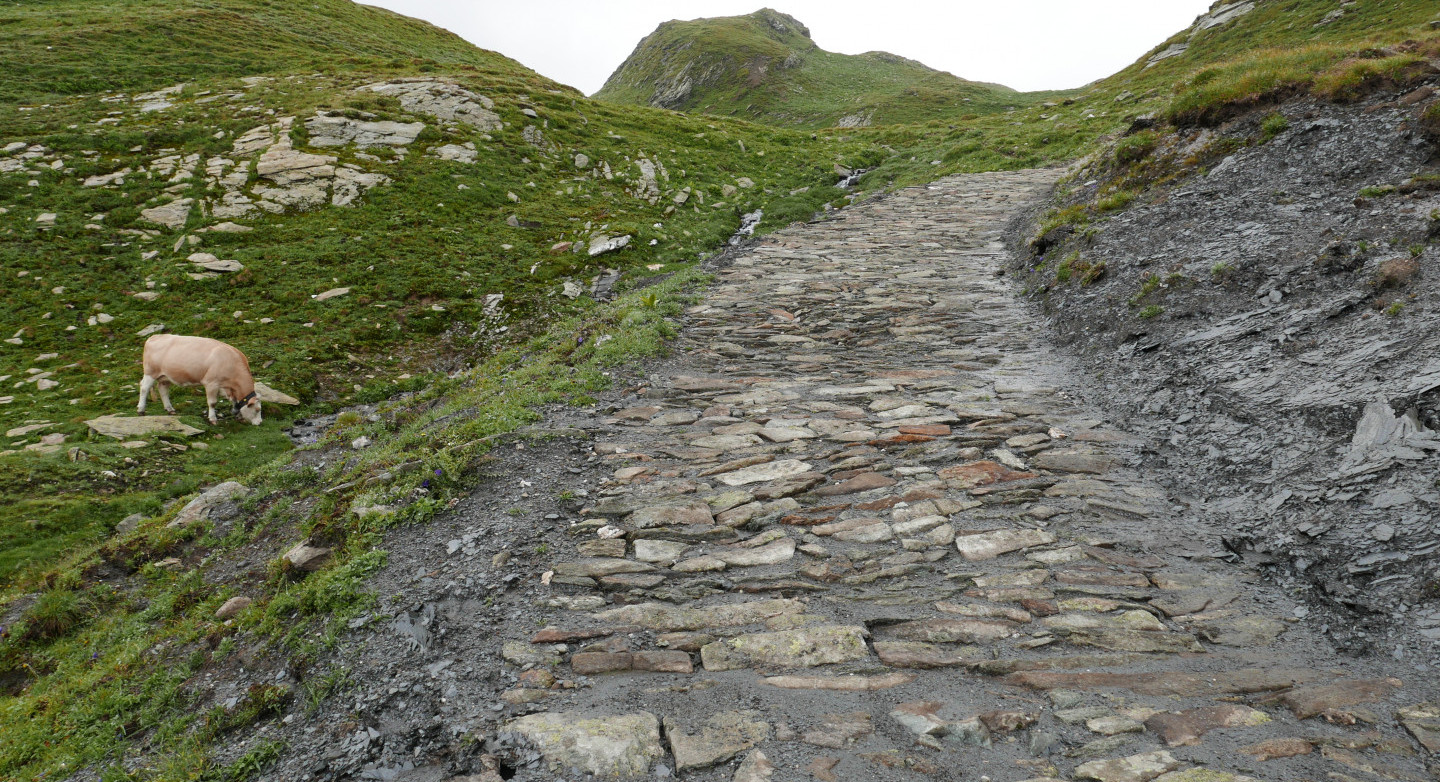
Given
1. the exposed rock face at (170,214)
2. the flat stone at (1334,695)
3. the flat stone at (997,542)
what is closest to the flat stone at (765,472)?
the flat stone at (997,542)

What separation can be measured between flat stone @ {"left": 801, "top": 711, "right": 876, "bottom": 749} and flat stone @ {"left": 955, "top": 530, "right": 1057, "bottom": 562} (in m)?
2.44

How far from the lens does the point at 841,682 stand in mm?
4898

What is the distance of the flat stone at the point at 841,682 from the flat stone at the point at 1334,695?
2.51 m

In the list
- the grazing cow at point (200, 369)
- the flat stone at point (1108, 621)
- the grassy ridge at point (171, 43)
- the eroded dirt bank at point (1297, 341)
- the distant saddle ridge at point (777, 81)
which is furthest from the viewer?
the distant saddle ridge at point (777, 81)

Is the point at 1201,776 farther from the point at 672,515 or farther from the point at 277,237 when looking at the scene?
the point at 277,237

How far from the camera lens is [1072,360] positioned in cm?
1111

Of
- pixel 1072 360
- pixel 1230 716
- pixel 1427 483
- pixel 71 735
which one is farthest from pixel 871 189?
pixel 71 735

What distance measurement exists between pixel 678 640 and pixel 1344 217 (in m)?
12.3

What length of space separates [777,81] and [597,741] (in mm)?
85332

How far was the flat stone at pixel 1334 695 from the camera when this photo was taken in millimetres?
4250

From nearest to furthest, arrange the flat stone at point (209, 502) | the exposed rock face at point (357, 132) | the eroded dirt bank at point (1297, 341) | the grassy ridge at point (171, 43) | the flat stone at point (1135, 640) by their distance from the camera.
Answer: the flat stone at point (1135, 640)
the eroded dirt bank at point (1297, 341)
the flat stone at point (209, 502)
the exposed rock face at point (357, 132)
the grassy ridge at point (171, 43)

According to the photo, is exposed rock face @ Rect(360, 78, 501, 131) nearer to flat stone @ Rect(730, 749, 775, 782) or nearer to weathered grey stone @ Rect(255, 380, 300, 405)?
weathered grey stone @ Rect(255, 380, 300, 405)

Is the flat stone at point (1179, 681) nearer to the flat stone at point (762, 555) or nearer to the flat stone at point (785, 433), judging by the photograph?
the flat stone at point (762, 555)

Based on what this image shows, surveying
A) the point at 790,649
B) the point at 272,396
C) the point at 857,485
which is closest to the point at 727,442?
the point at 857,485
